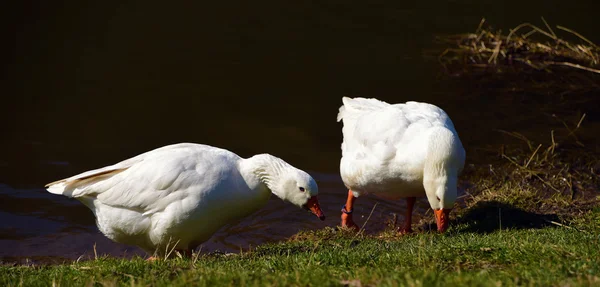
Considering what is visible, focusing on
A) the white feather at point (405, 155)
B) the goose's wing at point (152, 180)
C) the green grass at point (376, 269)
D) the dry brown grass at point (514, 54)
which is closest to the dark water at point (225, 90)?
the dry brown grass at point (514, 54)

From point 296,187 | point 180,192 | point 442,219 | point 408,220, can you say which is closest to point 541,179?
point 408,220

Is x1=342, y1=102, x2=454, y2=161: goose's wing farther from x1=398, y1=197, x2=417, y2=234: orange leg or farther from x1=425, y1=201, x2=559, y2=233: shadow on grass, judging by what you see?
x1=425, y1=201, x2=559, y2=233: shadow on grass

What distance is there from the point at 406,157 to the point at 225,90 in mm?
6292

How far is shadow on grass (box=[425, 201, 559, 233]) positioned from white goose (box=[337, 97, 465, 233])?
664 mm

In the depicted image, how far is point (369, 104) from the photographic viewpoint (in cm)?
1001

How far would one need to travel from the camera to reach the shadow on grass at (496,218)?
869cm

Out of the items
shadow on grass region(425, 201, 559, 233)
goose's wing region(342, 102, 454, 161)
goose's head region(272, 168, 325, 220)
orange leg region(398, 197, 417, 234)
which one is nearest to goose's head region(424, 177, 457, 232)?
goose's wing region(342, 102, 454, 161)

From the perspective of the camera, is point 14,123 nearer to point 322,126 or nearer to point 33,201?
point 33,201

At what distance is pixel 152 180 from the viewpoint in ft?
23.1

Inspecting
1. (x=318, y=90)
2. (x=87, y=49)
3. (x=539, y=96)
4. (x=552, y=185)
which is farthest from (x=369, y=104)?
(x=87, y=49)

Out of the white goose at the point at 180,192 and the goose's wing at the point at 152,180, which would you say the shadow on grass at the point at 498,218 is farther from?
the goose's wing at the point at 152,180

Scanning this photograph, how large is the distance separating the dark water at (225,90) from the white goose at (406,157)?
3.95 feet

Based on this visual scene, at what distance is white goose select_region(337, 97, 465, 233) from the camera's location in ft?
26.7

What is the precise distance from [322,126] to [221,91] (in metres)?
2.25
